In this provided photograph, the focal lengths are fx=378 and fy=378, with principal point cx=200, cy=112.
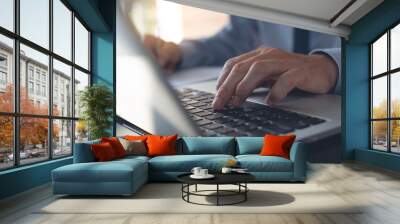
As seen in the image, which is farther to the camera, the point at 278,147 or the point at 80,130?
the point at 80,130

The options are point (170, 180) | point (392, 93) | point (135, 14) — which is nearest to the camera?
point (170, 180)

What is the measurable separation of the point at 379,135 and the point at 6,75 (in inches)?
308

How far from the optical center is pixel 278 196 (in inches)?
193

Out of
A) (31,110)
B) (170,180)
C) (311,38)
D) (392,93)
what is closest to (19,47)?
(31,110)

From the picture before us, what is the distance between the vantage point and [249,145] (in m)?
6.90

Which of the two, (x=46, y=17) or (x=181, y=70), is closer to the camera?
(x=46, y=17)

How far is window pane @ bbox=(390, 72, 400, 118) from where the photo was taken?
792cm

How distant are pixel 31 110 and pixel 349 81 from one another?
7.32 meters

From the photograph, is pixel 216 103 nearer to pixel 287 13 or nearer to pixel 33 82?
pixel 287 13

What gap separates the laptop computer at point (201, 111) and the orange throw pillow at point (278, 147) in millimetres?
2603

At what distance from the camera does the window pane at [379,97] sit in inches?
339

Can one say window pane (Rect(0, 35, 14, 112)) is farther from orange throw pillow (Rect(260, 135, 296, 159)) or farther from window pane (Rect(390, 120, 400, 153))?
window pane (Rect(390, 120, 400, 153))

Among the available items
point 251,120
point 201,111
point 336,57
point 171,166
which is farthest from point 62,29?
point 336,57

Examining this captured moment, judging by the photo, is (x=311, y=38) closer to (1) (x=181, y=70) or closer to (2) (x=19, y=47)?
(1) (x=181, y=70)
